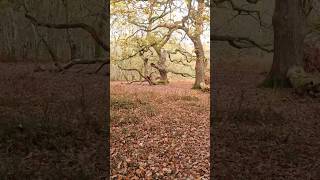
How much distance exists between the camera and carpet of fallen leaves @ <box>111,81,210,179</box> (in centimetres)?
814

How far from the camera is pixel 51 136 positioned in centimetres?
928

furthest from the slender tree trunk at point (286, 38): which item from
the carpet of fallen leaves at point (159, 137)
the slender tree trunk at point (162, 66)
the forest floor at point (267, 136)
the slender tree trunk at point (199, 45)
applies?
the slender tree trunk at point (162, 66)

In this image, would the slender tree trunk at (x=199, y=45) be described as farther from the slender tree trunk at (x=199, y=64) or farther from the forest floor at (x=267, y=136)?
the forest floor at (x=267, y=136)

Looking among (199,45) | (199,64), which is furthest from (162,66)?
(199,45)

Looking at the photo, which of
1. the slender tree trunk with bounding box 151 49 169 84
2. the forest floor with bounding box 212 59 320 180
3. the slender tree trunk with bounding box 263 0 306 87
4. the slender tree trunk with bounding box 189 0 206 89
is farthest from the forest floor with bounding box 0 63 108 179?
the slender tree trunk with bounding box 263 0 306 87

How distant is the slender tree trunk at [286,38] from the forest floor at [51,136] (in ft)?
24.1

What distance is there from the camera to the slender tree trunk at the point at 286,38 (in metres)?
16.7

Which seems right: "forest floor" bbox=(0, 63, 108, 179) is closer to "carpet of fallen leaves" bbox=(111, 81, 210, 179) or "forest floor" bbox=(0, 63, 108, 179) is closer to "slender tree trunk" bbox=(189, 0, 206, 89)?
"carpet of fallen leaves" bbox=(111, 81, 210, 179)

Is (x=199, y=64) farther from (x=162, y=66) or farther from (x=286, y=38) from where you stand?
(x=286, y=38)

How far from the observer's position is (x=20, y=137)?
8945mm

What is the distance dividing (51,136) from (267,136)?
5179 millimetres

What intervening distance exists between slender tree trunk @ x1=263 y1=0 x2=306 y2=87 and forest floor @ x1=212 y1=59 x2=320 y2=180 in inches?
38.5

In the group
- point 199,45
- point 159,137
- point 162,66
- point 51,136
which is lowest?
point 159,137

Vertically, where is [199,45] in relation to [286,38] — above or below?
below
